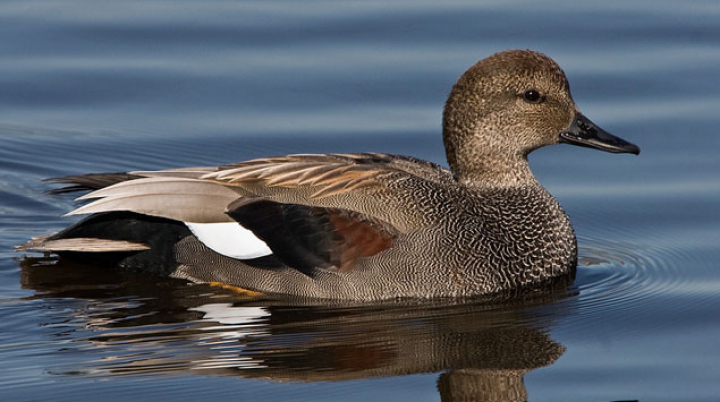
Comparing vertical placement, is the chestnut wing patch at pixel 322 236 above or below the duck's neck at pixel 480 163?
below

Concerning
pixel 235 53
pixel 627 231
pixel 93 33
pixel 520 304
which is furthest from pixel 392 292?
pixel 93 33

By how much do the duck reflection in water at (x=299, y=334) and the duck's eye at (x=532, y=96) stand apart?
1.24m

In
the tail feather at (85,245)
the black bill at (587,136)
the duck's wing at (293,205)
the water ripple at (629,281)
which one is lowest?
the water ripple at (629,281)

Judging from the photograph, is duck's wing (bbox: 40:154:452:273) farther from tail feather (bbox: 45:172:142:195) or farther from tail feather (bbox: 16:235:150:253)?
tail feather (bbox: 16:235:150:253)

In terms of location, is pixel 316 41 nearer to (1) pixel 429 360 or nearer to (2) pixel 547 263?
(2) pixel 547 263

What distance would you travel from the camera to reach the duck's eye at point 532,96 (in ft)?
30.5

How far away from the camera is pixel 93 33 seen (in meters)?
13.3

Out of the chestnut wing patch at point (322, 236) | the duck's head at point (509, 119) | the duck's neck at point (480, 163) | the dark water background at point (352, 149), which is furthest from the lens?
the duck's neck at point (480, 163)

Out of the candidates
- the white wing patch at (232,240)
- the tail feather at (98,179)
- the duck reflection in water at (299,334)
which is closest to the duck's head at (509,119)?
the duck reflection in water at (299,334)

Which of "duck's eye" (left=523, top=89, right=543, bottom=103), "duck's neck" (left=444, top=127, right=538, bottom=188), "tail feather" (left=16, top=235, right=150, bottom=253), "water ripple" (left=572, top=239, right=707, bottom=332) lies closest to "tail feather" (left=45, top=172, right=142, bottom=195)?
"tail feather" (left=16, top=235, right=150, bottom=253)

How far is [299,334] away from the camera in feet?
27.0

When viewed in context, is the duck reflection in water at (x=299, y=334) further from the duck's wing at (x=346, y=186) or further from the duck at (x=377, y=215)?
the duck's wing at (x=346, y=186)

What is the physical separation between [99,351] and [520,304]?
2.66 meters

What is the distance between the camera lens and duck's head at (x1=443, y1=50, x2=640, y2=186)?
9.24 m
